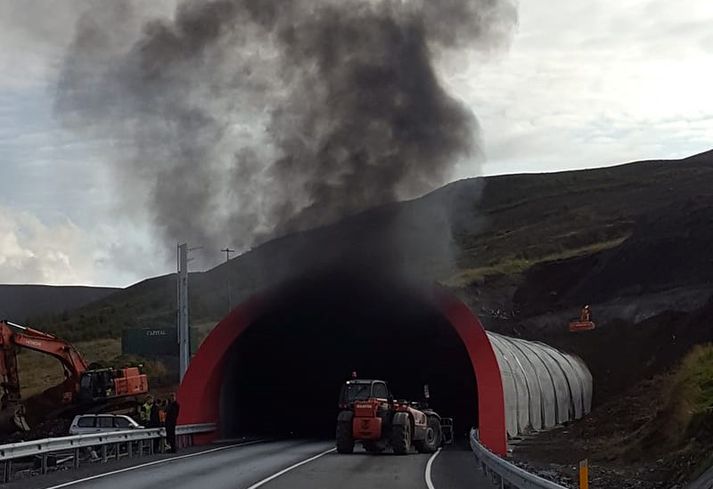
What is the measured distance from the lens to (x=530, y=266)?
82000 millimetres

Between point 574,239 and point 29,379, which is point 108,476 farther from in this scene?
point 574,239

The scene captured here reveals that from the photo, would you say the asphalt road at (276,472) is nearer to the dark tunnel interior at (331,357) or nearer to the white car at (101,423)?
the white car at (101,423)

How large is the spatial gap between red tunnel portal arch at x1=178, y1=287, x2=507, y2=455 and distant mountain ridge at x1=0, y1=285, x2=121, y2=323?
51.0m

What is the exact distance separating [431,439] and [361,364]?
1463 centimetres

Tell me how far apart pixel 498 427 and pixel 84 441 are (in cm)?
1095

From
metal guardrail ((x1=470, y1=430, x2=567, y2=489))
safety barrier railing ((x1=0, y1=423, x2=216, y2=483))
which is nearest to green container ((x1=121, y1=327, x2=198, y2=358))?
safety barrier railing ((x1=0, y1=423, x2=216, y2=483))

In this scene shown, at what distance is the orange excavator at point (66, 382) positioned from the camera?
44.5 meters

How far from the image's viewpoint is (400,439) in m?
28.7

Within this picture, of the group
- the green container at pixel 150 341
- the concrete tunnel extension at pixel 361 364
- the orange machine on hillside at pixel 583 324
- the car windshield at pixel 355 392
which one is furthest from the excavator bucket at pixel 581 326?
the car windshield at pixel 355 392

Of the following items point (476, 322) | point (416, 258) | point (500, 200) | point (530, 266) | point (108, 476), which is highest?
point (500, 200)

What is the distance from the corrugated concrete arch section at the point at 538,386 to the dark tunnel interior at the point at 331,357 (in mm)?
2992

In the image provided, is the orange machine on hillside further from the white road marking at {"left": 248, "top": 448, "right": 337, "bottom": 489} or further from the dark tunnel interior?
the white road marking at {"left": 248, "top": 448, "right": 337, "bottom": 489}

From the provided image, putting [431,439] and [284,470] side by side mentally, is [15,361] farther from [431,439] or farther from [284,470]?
[284,470]

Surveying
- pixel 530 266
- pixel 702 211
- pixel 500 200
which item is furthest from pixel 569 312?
pixel 500 200
